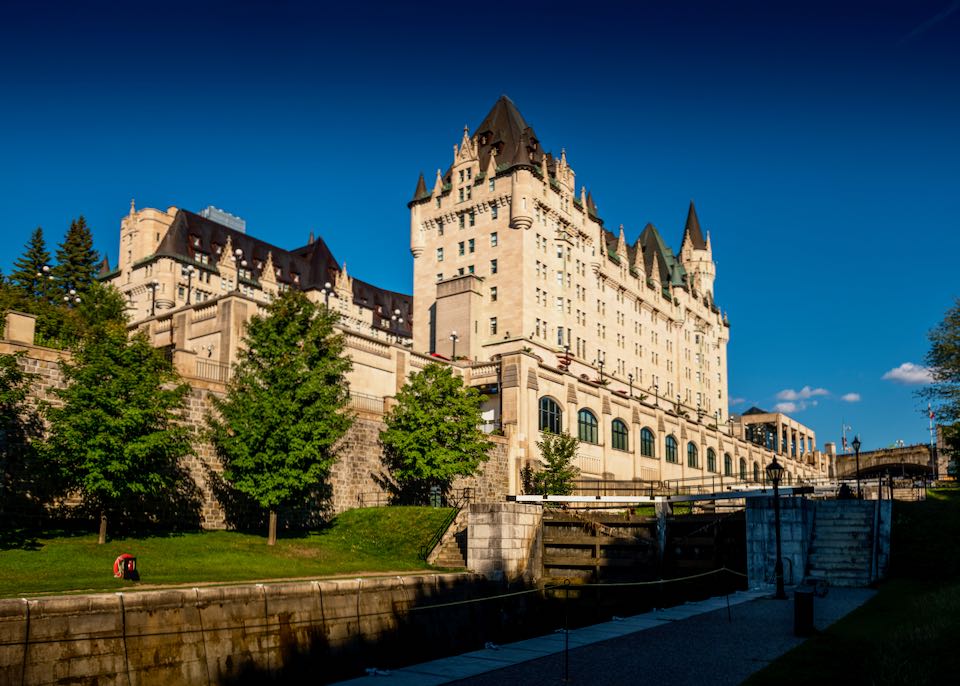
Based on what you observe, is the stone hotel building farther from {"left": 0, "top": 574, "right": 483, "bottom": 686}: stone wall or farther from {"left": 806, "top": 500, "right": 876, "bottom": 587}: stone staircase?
{"left": 0, "top": 574, "right": 483, "bottom": 686}: stone wall

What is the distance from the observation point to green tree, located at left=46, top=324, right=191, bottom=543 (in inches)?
1129

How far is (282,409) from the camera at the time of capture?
3609 centimetres

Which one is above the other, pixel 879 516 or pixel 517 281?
pixel 517 281

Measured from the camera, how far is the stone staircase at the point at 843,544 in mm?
33656

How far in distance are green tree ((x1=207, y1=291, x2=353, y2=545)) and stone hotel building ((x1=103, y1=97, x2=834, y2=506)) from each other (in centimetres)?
297

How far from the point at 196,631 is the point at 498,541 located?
15.5m

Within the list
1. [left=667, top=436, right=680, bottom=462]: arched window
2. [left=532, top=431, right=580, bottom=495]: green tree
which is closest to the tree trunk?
[left=532, top=431, right=580, bottom=495]: green tree

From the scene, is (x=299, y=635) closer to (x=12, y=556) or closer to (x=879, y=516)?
(x=12, y=556)

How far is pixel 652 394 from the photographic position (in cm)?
10806

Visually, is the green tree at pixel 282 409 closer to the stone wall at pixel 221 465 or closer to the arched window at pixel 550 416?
the stone wall at pixel 221 465

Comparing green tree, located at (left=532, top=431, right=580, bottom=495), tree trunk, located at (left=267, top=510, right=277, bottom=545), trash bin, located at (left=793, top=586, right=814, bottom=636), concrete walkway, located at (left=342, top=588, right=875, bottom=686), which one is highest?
green tree, located at (left=532, top=431, right=580, bottom=495)

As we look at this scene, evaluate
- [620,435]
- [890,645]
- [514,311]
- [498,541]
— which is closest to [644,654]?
[890,645]

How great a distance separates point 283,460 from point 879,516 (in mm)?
25459

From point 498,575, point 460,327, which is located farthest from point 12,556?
point 460,327
